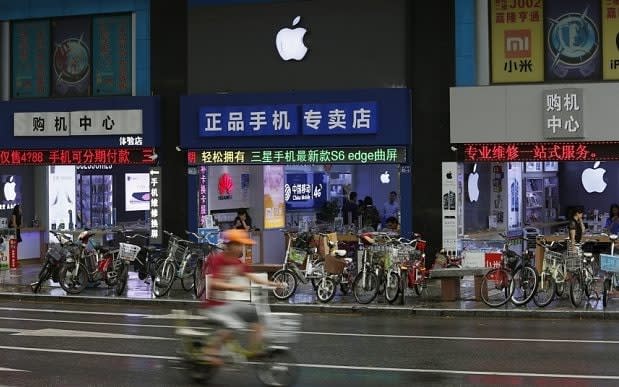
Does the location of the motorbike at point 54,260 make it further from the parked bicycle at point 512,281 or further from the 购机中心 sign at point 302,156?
the parked bicycle at point 512,281

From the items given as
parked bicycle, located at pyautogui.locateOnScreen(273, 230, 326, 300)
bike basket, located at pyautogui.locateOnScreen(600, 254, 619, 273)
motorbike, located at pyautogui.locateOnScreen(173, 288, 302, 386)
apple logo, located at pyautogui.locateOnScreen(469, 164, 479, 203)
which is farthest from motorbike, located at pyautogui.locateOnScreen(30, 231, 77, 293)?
Result: bike basket, located at pyautogui.locateOnScreen(600, 254, 619, 273)

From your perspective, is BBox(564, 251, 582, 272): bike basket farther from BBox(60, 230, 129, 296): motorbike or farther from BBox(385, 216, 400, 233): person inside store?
BBox(60, 230, 129, 296): motorbike

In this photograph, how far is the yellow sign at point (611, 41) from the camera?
883 inches

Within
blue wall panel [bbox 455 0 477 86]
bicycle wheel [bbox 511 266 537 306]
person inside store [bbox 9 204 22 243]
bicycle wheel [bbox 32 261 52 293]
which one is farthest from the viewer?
person inside store [bbox 9 204 22 243]

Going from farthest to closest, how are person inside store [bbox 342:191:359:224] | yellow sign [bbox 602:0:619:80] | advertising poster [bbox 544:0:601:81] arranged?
person inside store [bbox 342:191:359:224] → advertising poster [bbox 544:0:601:81] → yellow sign [bbox 602:0:619:80]

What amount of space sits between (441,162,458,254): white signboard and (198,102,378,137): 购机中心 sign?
2072 mm

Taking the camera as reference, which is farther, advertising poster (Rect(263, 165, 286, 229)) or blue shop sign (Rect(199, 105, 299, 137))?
advertising poster (Rect(263, 165, 286, 229))

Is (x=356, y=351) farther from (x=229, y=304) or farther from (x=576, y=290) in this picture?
(x=576, y=290)

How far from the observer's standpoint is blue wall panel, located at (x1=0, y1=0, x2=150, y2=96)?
1027 inches

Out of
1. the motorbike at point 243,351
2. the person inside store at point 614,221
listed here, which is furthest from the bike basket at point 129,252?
the person inside store at point 614,221

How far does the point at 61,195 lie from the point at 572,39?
16.1 metres

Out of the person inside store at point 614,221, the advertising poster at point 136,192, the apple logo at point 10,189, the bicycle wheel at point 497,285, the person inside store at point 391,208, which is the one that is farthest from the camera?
the advertising poster at point 136,192

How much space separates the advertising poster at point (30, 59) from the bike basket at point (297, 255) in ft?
35.8

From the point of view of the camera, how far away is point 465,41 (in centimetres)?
2320
